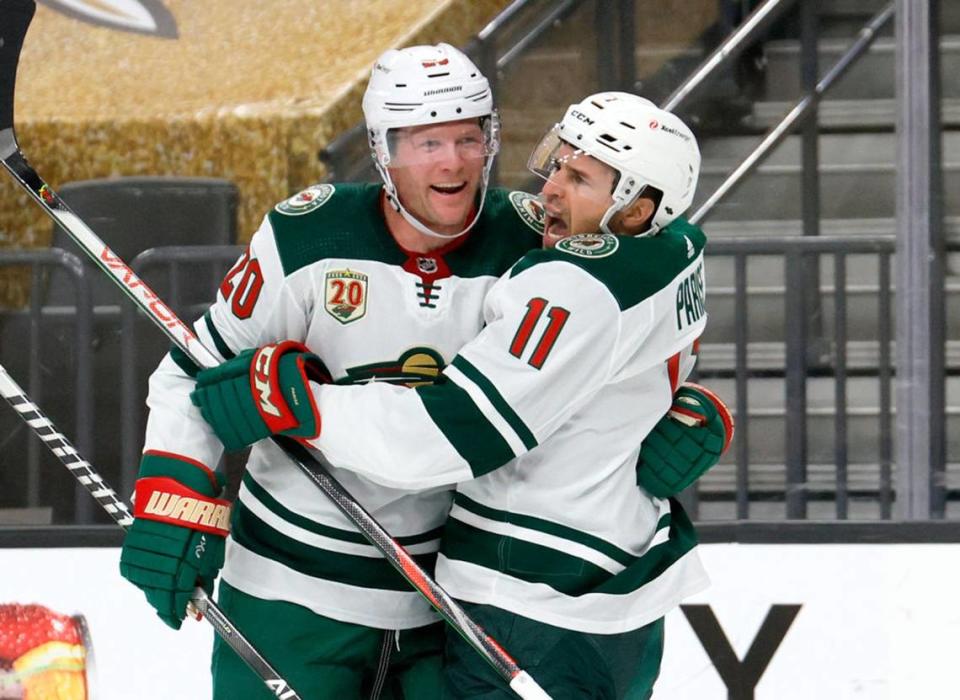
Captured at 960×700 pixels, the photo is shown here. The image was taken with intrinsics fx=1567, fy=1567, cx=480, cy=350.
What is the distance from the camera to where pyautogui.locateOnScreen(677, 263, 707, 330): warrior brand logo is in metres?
1.94

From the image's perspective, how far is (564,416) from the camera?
6.15 ft

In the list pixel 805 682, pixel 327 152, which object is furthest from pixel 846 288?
pixel 327 152

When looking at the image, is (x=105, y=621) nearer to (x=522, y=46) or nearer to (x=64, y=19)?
(x=64, y=19)

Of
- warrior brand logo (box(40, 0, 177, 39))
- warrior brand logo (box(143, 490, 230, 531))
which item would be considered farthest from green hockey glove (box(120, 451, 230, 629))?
warrior brand logo (box(40, 0, 177, 39))

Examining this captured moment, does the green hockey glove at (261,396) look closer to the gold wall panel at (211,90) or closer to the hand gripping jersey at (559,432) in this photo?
the hand gripping jersey at (559,432)

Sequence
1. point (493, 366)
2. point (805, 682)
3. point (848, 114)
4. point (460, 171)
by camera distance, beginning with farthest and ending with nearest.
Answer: point (848, 114) < point (805, 682) < point (460, 171) < point (493, 366)

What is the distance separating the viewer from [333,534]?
2.08 metres

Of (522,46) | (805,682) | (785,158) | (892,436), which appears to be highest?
(522,46)

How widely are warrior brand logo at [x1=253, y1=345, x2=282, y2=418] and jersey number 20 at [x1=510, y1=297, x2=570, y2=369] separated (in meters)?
0.29

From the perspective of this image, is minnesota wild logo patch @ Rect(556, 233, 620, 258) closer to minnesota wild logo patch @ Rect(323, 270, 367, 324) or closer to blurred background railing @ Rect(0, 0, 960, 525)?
minnesota wild logo patch @ Rect(323, 270, 367, 324)

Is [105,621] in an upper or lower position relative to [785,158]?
lower

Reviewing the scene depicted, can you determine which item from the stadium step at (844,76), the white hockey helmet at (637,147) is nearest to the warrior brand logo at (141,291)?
the white hockey helmet at (637,147)

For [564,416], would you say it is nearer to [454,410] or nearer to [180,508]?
[454,410]

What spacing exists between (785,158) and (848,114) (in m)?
0.15
